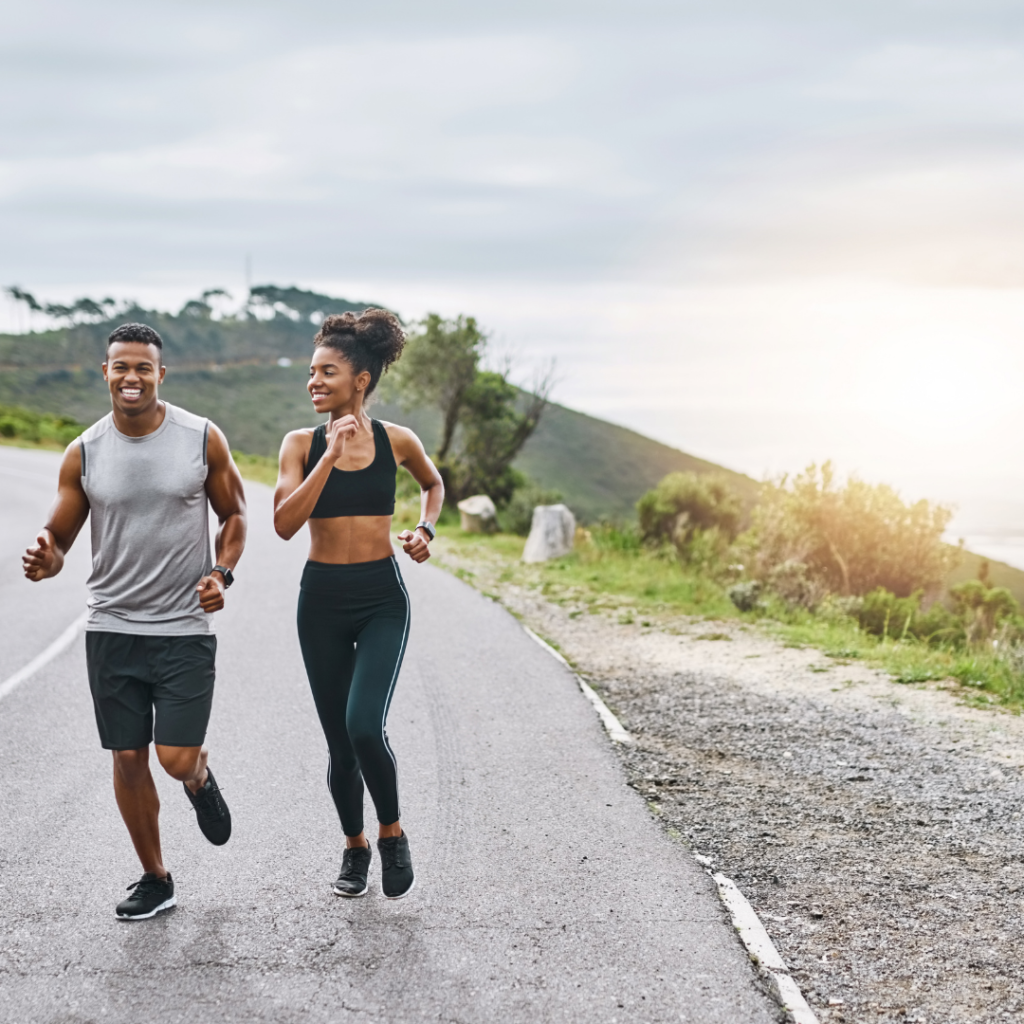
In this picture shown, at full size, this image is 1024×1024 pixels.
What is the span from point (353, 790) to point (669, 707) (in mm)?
4319

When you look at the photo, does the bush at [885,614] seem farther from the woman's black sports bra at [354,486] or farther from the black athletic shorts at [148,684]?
the black athletic shorts at [148,684]

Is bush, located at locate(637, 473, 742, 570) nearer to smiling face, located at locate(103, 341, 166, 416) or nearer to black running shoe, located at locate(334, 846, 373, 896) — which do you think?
black running shoe, located at locate(334, 846, 373, 896)

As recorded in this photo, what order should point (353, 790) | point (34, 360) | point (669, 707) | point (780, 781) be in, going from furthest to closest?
1. point (34, 360)
2. point (669, 707)
3. point (780, 781)
4. point (353, 790)

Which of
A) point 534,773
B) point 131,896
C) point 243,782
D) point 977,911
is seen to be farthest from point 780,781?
point 131,896

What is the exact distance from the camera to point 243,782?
5.97m

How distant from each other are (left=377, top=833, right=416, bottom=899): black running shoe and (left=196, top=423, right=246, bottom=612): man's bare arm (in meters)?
1.19

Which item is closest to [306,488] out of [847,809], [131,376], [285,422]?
[131,376]

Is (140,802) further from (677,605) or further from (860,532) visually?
(860,532)

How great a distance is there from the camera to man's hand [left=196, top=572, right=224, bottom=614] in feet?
13.2

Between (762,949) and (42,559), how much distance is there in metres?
3.13

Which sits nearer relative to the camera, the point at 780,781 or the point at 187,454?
the point at 187,454

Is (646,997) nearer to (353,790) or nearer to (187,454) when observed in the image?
(353,790)

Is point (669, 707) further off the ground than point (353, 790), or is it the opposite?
point (353, 790)

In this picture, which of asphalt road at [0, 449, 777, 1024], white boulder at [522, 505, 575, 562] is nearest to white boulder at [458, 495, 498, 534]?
white boulder at [522, 505, 575, 562]
